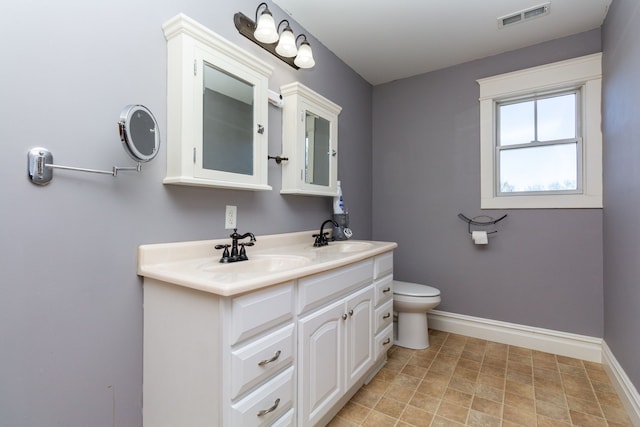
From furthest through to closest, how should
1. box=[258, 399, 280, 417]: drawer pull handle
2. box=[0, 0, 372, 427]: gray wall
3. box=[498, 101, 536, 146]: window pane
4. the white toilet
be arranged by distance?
box=[498, 101, 536, 146]: window pane, the white toilet, box=[258, 399, 280, 417]: drawer pull handle, box=[0, 0, 372, 427]: gray wall

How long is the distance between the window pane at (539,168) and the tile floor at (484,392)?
4.33 feet

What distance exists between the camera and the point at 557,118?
7.76ft

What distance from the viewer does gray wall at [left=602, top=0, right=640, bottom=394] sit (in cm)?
153

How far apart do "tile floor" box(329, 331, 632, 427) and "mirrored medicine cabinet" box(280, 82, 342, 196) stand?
133 cm

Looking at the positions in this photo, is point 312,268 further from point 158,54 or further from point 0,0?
point 0,0

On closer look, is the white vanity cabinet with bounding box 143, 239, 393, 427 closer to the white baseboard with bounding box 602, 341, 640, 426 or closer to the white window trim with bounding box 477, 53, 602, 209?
the white baseboard with bounding box 602, 341, 640, 426

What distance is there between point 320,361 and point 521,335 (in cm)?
196

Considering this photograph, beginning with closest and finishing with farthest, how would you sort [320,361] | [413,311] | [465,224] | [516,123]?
[320,361]
[413,311]
[516,123]
[465,224]

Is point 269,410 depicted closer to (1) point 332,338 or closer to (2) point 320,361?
(2) point 320,361

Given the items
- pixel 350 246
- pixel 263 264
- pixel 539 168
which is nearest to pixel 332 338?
pixel 263 264

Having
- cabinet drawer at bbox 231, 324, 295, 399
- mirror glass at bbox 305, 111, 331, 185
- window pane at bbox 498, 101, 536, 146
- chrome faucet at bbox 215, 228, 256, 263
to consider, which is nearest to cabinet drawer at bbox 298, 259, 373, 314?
cabinet drawer at bbox 231, 324, 295, 399

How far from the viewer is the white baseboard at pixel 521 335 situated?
2168mm

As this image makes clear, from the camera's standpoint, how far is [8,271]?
0.91 m

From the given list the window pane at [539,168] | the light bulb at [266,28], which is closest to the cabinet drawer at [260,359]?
the light bulb at [266,28]
